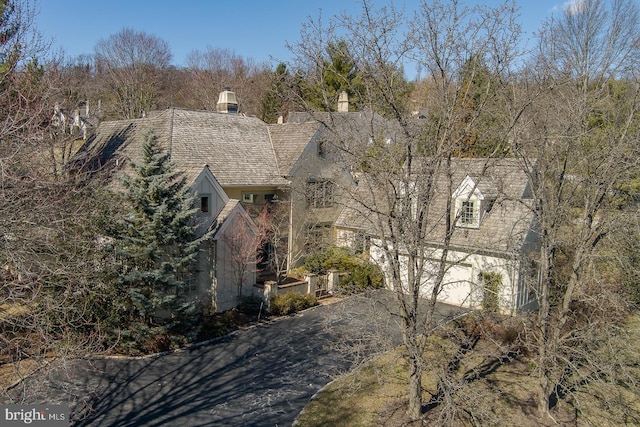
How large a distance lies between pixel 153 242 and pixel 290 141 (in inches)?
518

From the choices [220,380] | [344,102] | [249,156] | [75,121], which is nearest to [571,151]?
[220,380]

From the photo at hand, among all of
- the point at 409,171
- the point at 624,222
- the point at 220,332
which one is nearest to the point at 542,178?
the point at 624,222

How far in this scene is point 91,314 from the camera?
14164 millimetres

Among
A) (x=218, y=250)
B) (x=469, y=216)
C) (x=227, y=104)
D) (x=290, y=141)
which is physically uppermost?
(x=227, y=104)

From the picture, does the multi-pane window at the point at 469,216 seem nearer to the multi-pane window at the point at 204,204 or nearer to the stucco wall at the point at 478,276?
the stucco wall at the point at 478,276

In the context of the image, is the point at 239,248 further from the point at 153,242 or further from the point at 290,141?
the point at 290,141

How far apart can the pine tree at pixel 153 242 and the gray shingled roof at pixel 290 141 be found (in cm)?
961

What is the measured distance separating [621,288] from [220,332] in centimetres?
1542

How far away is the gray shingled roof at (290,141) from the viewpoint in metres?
25.5

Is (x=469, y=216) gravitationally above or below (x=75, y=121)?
below

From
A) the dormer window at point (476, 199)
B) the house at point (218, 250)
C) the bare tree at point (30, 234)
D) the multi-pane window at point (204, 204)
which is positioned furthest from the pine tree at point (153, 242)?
the dormer window at point (476, 199)

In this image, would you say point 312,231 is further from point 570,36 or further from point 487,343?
point 570,36

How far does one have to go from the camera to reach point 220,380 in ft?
44.0

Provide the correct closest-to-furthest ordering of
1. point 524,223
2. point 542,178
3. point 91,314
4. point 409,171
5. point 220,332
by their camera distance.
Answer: point 409,171
point 542,178
point 91,314
point 220,332
point 524,223
